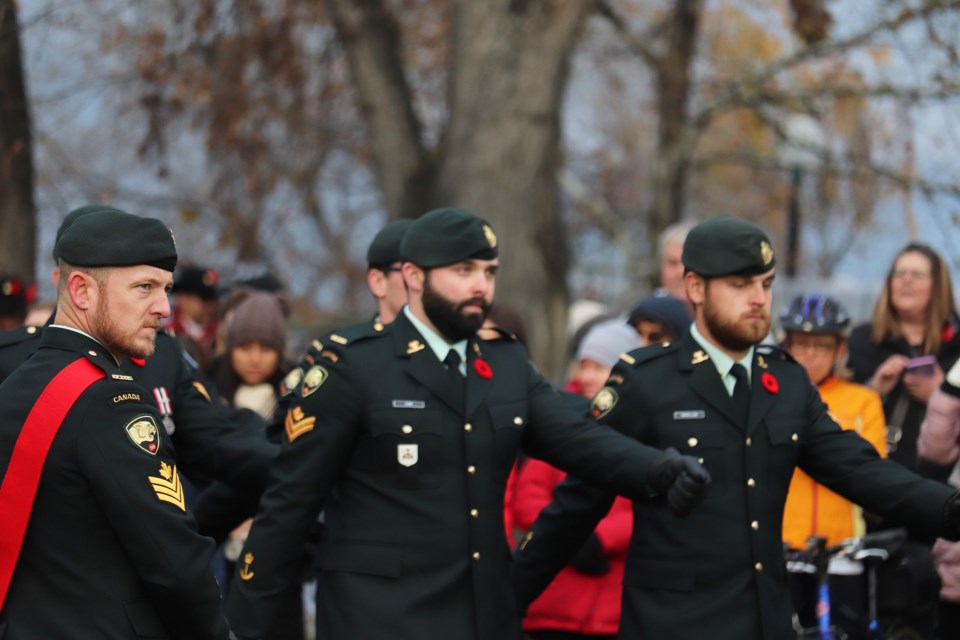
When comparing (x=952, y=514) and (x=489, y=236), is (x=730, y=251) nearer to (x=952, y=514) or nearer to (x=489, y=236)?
(x=489, y=236)

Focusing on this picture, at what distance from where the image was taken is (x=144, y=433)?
4121 millimetres

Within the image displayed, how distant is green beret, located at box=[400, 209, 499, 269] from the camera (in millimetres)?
5406

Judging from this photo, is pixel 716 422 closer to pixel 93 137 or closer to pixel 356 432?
pixel 356 432

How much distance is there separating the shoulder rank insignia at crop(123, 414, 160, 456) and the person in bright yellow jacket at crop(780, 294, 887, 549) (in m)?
3.13

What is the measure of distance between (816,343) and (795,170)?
41.3 ft

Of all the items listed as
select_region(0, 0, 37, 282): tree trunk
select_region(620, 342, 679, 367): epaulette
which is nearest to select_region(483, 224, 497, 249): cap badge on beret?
select_region(620, 342, 679, 367): epaulette

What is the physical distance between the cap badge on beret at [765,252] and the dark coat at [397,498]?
82cm

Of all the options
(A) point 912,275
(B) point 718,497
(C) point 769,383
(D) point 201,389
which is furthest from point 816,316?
(D) point 201,389

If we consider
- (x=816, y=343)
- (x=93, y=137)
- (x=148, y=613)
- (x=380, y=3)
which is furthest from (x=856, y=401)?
(x=93, y=137)

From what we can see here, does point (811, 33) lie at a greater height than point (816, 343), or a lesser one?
greater

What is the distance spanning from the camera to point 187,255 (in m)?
23.1

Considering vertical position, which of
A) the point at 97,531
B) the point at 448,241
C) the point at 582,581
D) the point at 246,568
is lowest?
the point at 582,581

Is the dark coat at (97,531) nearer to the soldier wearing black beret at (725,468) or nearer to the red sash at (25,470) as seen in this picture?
the red sash at (25,470)

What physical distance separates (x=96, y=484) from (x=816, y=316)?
12.7ft
